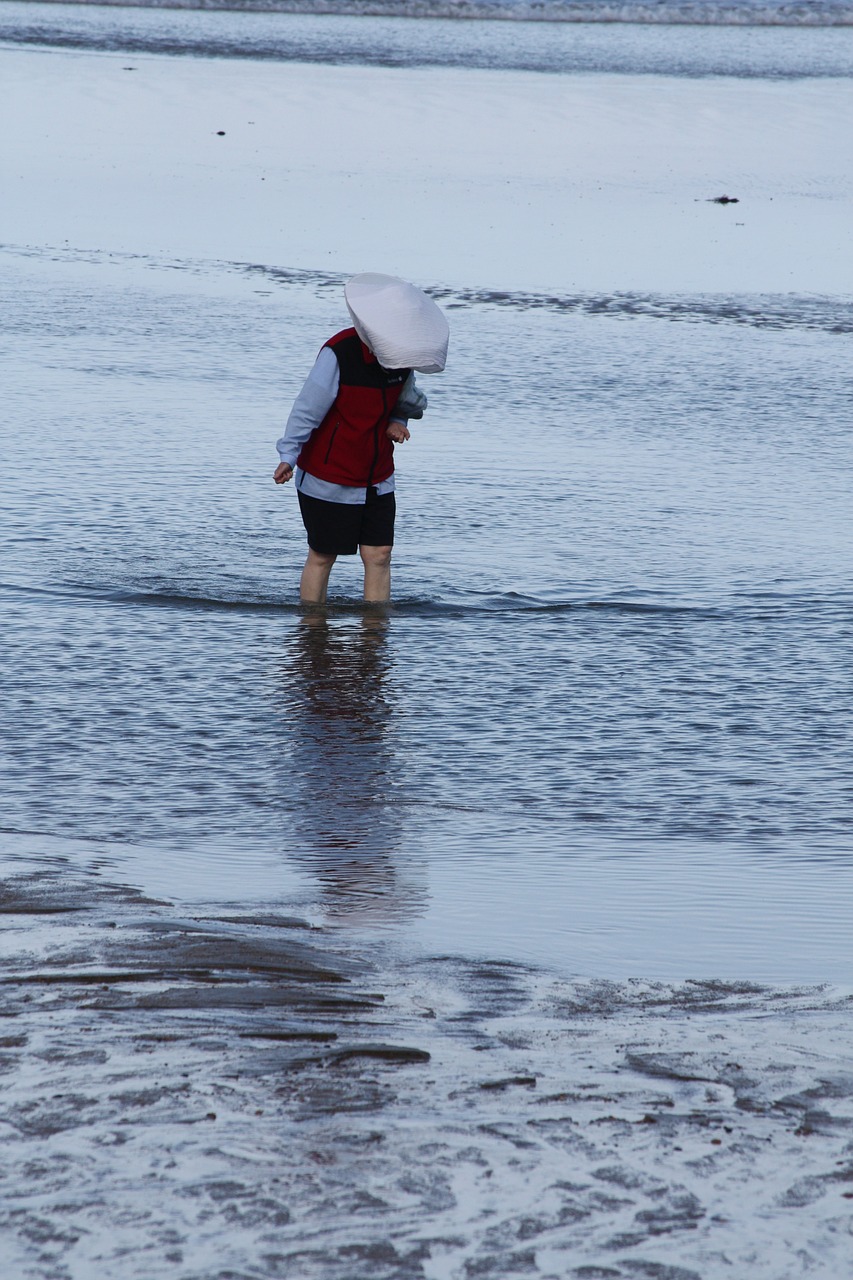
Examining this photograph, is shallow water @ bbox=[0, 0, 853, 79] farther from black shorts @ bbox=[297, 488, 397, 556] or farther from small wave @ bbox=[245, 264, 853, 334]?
black shorts @ bbox=[297, 488, 397, 556]

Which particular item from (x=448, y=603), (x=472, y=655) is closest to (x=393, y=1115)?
A: (x=472, y=655)

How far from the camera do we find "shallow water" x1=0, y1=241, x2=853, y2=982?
419 cm

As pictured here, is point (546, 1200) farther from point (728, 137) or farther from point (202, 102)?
point (202, 102)

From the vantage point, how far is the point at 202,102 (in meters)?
20.6

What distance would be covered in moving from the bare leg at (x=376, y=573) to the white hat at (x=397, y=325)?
30.6 inches

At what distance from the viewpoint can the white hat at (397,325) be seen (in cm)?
583

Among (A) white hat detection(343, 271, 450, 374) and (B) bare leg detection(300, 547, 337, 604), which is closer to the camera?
(A) white hat detection(343, 271, 450, 374)

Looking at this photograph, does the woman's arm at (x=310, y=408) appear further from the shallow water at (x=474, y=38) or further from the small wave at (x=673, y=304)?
the shallow water at (x=474, y=38)

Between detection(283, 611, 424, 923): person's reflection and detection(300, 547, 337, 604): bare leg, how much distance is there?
0.09 m

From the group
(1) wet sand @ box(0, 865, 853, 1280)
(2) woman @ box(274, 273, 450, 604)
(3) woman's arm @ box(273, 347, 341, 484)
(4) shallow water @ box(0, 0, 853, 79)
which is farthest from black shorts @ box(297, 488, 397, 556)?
(4) shallow water @ box(0, 0, 853, 79)

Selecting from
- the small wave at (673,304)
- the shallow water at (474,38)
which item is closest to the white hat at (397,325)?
the small wave at (673,304)

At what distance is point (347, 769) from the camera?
500 cm

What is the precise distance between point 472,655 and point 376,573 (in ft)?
1.96

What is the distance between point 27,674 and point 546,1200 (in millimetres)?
3427
